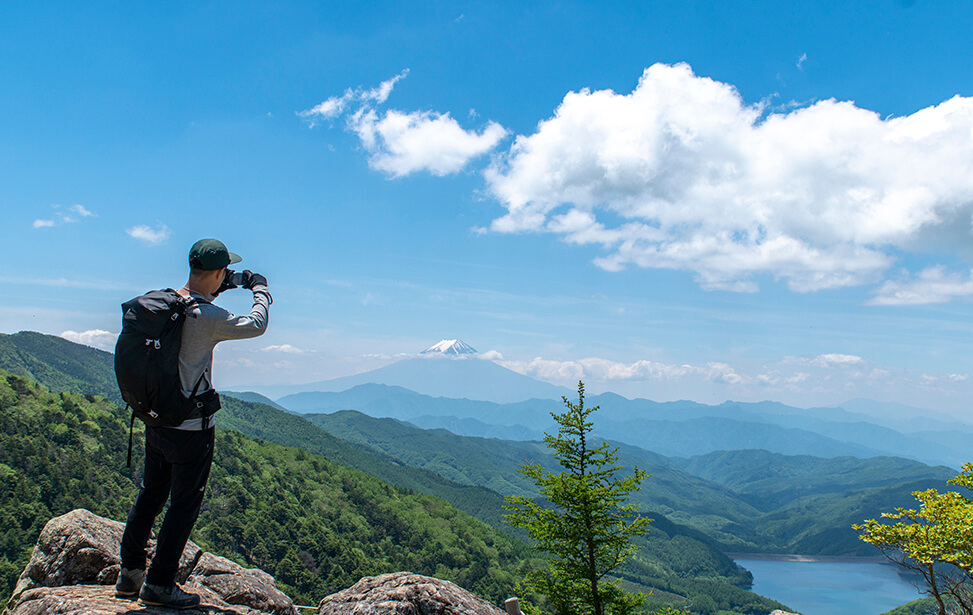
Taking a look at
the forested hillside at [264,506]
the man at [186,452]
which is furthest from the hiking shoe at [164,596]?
the forested hillside at [264,506]

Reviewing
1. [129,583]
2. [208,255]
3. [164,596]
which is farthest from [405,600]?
[208,255]

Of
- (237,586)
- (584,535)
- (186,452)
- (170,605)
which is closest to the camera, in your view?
(186,452)

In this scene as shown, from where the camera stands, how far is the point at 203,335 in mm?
5238

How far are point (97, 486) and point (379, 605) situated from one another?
5034 inches

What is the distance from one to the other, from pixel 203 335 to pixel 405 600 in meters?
5.21

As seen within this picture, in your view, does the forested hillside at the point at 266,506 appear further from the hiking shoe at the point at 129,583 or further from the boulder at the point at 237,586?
the hiking shoe at the point at 129,583

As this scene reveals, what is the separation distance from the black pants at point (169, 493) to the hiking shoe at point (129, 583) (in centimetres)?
7

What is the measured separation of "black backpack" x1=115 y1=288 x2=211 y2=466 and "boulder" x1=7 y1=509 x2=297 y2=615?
7.85 ft

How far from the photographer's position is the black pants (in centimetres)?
536

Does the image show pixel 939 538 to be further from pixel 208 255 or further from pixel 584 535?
pixel 208 255

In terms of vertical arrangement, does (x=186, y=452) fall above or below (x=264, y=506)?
above

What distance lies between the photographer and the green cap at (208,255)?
5418 mm

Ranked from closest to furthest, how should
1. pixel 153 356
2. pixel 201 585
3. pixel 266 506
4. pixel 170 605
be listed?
pixel 153 356, pixel 170 605, pixel 201 585, pixel 266 506

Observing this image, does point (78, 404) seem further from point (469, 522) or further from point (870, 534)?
point (870, 534)
